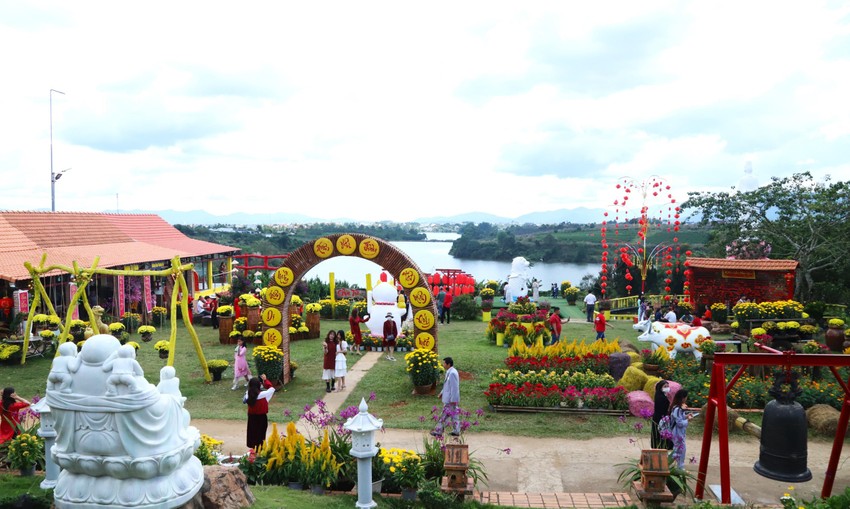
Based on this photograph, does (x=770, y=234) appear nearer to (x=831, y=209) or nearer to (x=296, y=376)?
(x=831, y=209)

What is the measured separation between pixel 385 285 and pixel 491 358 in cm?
444

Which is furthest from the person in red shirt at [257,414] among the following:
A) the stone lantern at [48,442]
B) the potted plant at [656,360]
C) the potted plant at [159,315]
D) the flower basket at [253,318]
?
the potted plant at [159,315]

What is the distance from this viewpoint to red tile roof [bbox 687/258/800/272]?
20.1m

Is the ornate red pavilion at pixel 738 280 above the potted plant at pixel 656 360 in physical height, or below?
above

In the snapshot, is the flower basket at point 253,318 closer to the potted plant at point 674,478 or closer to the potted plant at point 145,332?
the potted plant at point 145,332

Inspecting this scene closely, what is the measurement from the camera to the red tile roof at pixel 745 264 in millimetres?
20078

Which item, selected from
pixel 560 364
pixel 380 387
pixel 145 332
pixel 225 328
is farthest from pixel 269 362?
pixel 145 332

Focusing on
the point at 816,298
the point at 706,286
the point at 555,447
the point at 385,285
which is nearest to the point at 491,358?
the point at 385,285

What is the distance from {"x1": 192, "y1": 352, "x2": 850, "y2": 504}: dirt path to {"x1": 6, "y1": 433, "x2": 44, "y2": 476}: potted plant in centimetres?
239

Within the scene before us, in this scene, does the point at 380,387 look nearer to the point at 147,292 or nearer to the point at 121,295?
the point at 121,295

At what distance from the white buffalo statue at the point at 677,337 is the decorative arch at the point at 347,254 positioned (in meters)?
5.24

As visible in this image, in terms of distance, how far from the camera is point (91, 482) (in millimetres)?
4949

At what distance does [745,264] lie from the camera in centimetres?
2078

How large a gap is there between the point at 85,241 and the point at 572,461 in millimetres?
20061
